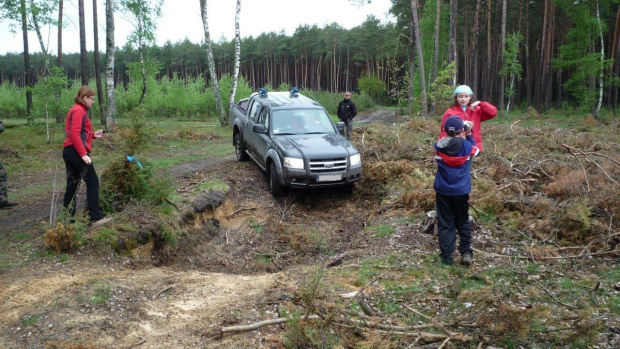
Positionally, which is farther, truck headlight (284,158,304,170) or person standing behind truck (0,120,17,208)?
truck headlight (284,158,304,170)

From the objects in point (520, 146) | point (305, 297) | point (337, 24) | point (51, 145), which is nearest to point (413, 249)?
point (305, 297)

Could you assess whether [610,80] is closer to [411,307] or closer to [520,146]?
[520,146]

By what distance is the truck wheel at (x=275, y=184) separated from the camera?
10295 mm

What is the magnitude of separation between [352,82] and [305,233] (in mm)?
73509

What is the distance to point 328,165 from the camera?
32.6ft

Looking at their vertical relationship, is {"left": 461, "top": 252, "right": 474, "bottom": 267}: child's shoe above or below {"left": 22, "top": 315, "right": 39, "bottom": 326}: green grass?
above

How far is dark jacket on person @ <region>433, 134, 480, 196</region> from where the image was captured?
19.5 feet

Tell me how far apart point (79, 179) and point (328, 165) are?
193 inches

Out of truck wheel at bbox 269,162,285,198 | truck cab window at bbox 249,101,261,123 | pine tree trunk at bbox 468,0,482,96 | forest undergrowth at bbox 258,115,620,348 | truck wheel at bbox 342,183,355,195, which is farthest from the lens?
pine tree trunk at bbox 468,0,482,96

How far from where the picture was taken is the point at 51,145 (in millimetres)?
17766

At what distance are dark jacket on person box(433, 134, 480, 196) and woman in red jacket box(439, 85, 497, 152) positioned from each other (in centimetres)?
60

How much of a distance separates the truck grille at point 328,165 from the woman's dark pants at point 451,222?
3943mm

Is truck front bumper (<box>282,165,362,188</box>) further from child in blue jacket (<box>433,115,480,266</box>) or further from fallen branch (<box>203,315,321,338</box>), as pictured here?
fallen branch (<box>203,315,321,338</box>)

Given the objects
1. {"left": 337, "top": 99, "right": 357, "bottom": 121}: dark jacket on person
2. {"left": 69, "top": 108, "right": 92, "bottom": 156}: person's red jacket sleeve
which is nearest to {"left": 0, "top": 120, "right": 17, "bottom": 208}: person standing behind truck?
{"left": 69, "top": 108, "right": 92, "bottom": 156}: person's red jacket sleeve
